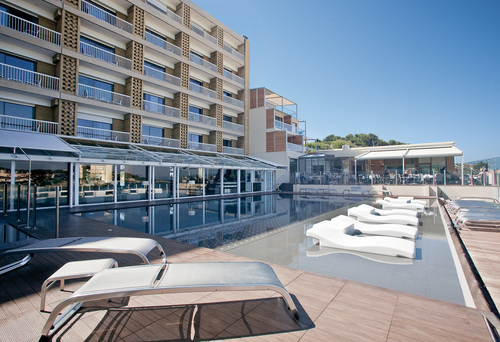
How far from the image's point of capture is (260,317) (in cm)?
238

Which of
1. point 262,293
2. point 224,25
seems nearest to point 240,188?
point 224,25

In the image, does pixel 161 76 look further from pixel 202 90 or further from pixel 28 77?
pixel 28 77

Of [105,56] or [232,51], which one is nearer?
[105,56]

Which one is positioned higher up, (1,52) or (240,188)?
(1,52)

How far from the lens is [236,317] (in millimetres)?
2379

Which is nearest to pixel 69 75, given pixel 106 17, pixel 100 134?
pixel 100 134

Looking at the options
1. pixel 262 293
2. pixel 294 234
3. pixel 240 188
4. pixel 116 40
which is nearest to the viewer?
pixel 262 293

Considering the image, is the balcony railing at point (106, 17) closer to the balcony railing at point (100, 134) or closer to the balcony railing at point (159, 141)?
the balcony railing at point (100, 134)

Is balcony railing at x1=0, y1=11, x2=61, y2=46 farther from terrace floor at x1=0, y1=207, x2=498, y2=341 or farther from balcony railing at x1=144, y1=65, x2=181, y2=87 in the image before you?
terrace floor at x1=0, y1=207, x2=498, y2=341

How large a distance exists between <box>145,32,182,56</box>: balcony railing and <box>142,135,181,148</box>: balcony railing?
6594mm

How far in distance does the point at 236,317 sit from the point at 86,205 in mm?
12455

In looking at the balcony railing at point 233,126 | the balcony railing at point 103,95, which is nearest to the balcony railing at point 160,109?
the balcony railing at point 103,95

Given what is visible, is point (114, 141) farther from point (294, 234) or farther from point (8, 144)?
point (294, 234)

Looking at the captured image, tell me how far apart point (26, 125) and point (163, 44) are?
10266 mm
